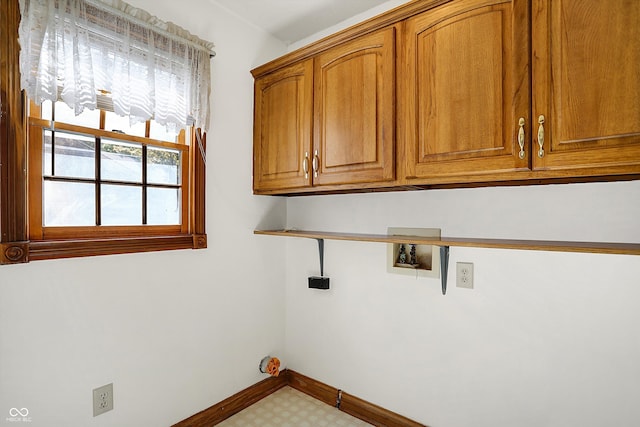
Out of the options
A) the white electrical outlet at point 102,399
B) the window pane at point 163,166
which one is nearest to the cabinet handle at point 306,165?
the window pane at point 163,166

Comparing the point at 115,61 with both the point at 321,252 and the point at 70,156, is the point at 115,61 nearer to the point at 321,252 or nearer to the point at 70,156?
the point at 70,156

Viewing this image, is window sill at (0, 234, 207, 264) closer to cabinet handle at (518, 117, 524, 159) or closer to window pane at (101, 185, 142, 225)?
window pane at (101, 185, 142, 225)

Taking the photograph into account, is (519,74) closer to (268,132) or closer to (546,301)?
(546,301)

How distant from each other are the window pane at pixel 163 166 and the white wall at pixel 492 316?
34.4 inches

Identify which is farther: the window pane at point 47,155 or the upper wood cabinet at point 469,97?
the window pane at point 47,155

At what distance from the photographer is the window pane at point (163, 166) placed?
1709mm

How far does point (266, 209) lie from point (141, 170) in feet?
2.60

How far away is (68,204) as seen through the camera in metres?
1.44

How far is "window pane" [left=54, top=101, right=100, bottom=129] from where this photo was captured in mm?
1412

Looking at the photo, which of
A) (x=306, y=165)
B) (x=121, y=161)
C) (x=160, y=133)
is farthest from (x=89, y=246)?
(x=306, y=165)

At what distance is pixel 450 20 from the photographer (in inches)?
51.6

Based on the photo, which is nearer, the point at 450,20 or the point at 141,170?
the point at 450,20

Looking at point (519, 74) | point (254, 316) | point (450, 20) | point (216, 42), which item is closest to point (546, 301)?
point (519, 74)

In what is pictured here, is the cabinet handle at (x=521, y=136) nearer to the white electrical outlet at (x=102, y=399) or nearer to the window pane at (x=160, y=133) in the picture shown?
the window pane at (x=160, y=133)
